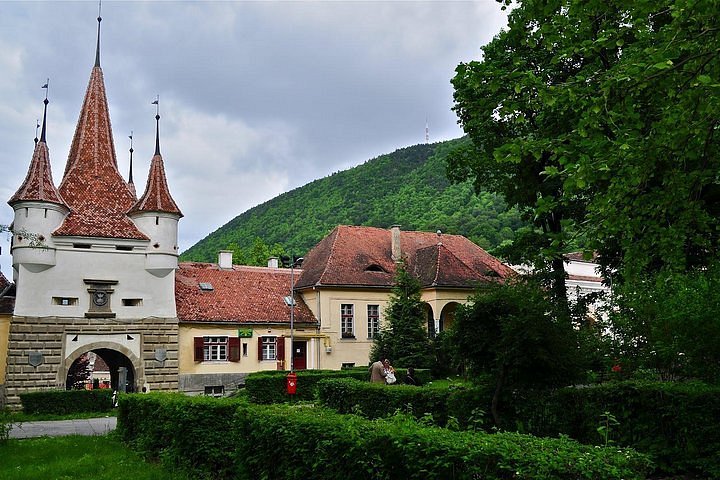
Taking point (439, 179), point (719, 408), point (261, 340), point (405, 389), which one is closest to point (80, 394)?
point (261, 340)

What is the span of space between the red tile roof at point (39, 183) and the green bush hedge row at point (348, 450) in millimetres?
21600

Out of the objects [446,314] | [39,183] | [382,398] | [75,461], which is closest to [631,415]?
Answer: [382,398]

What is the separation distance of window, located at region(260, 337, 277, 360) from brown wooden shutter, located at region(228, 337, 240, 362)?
4.52 ft

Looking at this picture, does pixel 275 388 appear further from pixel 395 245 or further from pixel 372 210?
pixel 372 210

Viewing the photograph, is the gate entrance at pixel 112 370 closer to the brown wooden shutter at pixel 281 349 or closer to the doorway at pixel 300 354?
the brown wooden shutter at pixel 281 349

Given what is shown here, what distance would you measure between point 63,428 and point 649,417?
59.0 ft

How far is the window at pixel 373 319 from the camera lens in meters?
38.0

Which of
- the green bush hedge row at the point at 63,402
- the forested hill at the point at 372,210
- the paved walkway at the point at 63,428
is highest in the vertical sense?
the forested hill at the point at 372,210

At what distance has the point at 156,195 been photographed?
33031mm

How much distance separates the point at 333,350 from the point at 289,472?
29081 mm

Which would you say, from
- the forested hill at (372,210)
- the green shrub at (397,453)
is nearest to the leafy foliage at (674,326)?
the green shrub at (397,453)

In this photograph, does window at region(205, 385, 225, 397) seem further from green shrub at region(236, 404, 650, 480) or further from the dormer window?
green shrub at region(236, 404, 650, 480)

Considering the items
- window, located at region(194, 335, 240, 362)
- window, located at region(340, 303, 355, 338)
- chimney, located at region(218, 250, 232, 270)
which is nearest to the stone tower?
window, located at region(194, 335, 240, 362)

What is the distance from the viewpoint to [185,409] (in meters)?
11.4
